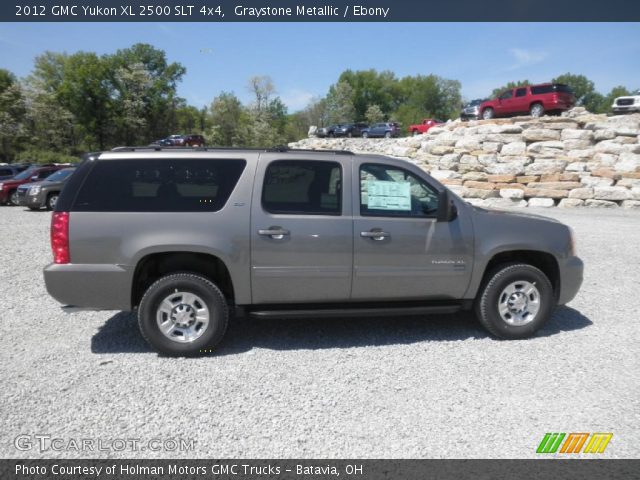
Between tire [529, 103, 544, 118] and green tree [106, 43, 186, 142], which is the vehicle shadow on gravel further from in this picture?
green tree [106, 43, 186, 142]

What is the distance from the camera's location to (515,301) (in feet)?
15.3

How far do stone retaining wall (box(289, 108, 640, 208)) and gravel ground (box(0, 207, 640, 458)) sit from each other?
41.7 feet

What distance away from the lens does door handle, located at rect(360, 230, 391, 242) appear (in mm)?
4309

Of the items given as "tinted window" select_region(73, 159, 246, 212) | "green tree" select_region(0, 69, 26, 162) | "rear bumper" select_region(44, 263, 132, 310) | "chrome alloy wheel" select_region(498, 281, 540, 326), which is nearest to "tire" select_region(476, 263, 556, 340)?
"chrome alloy wheel" select_region(498, 281, 540, 326)

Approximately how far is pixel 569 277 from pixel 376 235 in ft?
7.17

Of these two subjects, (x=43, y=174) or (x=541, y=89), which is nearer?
(x=43, y=174)

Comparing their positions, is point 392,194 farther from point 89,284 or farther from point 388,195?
point 89,284

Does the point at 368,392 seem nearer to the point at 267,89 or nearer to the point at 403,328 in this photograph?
the point at 403,328

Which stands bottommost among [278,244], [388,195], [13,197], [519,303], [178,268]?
[519,303]

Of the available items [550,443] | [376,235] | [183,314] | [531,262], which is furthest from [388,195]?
[550,443]

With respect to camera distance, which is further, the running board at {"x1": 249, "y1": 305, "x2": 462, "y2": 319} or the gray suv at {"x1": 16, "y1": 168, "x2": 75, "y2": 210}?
the gray suv at {"x1": 16, "y1": 168, "x2": 75, "y2": 210}

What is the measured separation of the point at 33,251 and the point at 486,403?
9.03 meters

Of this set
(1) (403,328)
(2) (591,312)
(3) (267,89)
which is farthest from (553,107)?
(3) (267,89)

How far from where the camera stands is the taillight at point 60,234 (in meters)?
3.98
